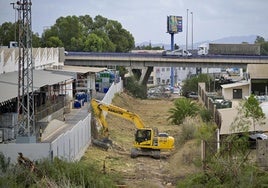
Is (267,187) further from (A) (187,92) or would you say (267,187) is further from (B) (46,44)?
(B) (46,44)

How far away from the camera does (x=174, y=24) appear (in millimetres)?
133875

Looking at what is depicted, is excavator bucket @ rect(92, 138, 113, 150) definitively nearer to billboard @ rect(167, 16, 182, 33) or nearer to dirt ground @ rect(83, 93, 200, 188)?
dirt ground @ rect(83, 93, 200, 188)

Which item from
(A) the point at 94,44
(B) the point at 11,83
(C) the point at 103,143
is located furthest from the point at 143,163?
(A) the point at 94,44

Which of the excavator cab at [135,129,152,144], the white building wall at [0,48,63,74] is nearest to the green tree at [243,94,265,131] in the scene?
the excavator cab at [135,129,152,144]

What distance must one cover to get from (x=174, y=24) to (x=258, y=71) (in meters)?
70.0

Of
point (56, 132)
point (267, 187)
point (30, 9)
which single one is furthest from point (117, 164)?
point (267, 187)

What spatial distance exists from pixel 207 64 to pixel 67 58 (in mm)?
20028

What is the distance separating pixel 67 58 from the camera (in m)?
82.4

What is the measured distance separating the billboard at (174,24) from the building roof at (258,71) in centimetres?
6714

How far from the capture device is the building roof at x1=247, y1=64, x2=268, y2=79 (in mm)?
64438

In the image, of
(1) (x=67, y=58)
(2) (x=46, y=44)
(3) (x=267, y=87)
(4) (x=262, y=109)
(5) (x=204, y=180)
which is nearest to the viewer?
(5) (x=204, y=180)

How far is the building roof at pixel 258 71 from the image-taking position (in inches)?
2537

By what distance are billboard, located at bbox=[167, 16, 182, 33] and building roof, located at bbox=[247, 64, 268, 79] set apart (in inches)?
2643

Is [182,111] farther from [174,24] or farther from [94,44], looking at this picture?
[174,24]
